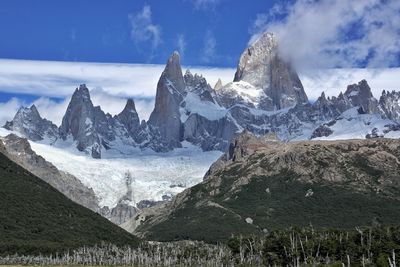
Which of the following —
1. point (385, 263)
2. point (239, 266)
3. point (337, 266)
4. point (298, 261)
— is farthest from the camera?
point (239, 266)

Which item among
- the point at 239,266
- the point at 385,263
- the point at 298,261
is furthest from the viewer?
Answer: the point at 239,266

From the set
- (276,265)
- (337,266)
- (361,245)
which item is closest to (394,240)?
(361,245)

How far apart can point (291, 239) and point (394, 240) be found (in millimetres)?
29555

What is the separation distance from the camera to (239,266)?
19838 cm

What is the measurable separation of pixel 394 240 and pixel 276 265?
114 ft

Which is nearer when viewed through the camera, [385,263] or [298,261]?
[385,263]

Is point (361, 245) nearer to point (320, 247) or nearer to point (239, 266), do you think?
point (320, 247)

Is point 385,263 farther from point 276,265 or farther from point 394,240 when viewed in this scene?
point 276,265

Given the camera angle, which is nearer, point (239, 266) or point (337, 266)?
point (337, 266)

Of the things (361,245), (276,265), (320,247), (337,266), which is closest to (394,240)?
(361,245)

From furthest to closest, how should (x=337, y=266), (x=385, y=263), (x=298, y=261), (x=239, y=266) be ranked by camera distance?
(x=239, y=266) < (x=298, y=261) < (x=385, y=263) < (x=337, y=266)

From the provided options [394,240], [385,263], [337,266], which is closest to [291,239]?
[394,240]

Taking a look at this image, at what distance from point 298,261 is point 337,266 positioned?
4842 cm

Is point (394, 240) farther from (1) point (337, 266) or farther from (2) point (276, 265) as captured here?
(1) point (337, 266)
